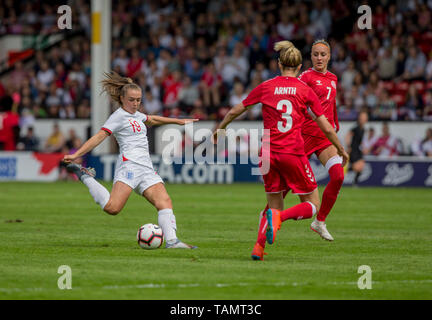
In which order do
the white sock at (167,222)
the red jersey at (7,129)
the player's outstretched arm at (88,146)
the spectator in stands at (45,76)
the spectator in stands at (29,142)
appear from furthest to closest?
1. the spectator in stands at (45,76)
2. the spectator in stands at (29,142)
3. the red jersey at (7,129)
4. the white sock at (167,222)
5. the player's outstretched arm at (88,146)

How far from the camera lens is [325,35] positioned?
27.7 meters

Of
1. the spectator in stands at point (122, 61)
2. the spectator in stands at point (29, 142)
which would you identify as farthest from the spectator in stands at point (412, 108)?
the spectator in stands at point (29, 142)

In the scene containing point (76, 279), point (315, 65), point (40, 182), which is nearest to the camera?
point (76, 279)

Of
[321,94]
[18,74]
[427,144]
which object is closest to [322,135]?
[321,94]

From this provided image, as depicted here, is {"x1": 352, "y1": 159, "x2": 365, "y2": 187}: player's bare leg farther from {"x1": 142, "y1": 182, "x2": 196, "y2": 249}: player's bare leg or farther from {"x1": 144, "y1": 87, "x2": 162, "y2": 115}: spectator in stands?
{"x1": 142, "y1": 182, "x2": 196, "y2": 249}: player's bare leg

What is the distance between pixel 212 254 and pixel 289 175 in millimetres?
1400

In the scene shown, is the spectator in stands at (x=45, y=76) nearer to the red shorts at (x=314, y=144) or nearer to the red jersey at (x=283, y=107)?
the red shorts at (x=314, y=144)

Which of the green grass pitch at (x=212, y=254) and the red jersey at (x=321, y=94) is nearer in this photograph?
the green grass pitch at (x=212, y=254)

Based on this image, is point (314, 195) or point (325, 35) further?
point (325, 35)

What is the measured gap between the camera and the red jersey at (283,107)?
9.07 metres

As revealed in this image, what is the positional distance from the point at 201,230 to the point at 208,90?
572 inches
